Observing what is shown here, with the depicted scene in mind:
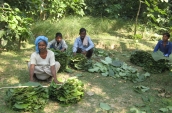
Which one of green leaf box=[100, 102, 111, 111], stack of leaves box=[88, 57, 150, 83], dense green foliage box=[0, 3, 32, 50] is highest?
dense green foliage box=[0, 3, 32, 50]

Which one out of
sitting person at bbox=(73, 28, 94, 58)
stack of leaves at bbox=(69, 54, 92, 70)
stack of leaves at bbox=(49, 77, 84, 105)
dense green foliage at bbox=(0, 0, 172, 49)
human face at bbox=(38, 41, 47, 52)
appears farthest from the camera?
sitting person at bbox=(73, 28, 94, 58)

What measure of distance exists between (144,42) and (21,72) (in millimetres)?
5158

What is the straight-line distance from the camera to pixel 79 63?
16.3 ft

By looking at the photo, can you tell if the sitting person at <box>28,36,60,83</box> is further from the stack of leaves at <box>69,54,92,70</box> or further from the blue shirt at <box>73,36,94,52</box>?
the blue shirt at <box>73,36,94,52</box>

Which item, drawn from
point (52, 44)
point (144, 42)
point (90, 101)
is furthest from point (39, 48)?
point (144, 42)

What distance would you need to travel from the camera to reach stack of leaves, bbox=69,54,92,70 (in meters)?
4.93

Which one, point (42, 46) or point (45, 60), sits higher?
point (42, 46)

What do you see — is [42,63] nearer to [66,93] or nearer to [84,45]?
[66,93]

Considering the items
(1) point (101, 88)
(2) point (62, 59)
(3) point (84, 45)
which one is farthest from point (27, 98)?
(3) point (84, 45)

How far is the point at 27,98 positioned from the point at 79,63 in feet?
6.78

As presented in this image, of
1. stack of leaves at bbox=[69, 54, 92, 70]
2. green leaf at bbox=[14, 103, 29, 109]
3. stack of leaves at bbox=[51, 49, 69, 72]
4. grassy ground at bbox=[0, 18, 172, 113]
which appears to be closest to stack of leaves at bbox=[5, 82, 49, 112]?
green leaf at bbox=[14, 103, 29, 109]

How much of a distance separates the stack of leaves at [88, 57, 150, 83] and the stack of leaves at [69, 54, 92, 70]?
14cm

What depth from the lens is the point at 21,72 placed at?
4.48 meters

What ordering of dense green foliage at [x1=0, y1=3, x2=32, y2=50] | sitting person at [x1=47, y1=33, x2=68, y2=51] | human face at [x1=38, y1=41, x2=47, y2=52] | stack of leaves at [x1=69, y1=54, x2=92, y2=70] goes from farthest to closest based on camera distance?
sitting person at [x1=47, y1=33, x2=68, y2=51]
stack of leaves at [x1=69, y1=54, x2=92, y2=70]
dense green foliage at [x1=0, y1=3, x2=32, y2=50]
human face at [x1=38, y1=41, x2=47, y2=52]
